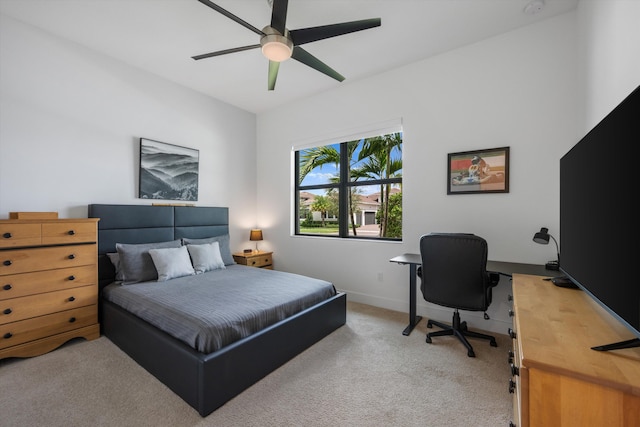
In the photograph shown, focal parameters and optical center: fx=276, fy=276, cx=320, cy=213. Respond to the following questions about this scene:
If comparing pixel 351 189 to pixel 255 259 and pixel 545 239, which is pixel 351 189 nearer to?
pixel 255 259

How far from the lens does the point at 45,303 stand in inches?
93.1

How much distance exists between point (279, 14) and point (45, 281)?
289 centimetres

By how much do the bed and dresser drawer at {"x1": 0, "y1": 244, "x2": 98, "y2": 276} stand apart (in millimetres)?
317

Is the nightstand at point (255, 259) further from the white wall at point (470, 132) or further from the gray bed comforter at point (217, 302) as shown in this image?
the gray bed comforter at point (217, 302)

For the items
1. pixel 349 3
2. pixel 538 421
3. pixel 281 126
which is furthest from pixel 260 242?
pixel 538 421

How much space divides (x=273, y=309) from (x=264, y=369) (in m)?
0.42

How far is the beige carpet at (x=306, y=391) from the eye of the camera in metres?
1.64

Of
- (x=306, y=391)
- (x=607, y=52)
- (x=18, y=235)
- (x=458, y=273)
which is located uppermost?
(x=607, y=52)

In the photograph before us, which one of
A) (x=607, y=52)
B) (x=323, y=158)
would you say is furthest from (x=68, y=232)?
(x=607, y=52)

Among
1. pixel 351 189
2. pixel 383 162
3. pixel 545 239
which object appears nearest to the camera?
pixel 545 239

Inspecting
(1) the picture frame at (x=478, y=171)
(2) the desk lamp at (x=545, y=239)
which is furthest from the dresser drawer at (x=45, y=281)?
(2) the desk lamp at (x=545, y=239)

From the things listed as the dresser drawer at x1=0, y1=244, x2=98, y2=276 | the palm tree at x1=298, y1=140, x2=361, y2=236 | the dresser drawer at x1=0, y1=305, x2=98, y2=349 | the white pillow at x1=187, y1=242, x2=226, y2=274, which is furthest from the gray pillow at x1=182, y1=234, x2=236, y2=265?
the palm tree at x1=298, y1=140, x2=361, y2=236

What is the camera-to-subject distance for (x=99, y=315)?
9.09ft

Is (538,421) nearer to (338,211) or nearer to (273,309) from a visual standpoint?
(273,309)
